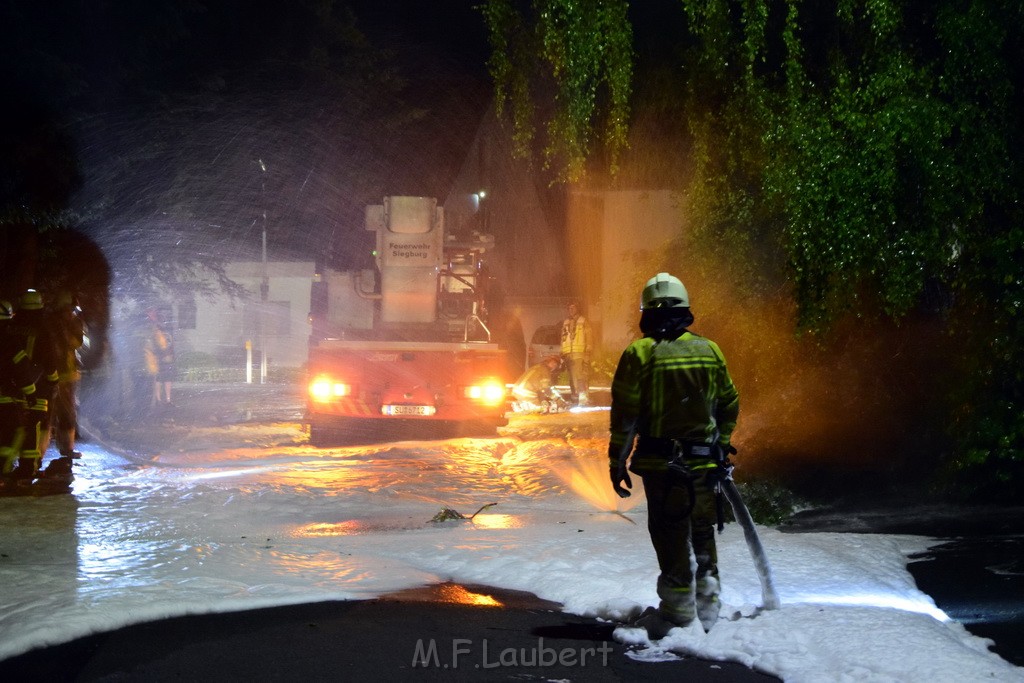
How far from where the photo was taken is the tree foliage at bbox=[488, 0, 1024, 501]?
24.9 feet

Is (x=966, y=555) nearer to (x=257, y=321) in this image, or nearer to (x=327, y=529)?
(x=327, y=529)

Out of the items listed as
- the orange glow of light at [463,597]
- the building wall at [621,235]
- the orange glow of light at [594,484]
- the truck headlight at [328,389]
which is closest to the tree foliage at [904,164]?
the orange glow of light at [594,484]

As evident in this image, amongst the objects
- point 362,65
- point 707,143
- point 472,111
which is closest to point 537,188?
point 472,111

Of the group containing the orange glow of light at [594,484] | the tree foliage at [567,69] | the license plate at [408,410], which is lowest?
the orange glow of light at [594,484]

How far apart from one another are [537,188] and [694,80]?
24.7 m

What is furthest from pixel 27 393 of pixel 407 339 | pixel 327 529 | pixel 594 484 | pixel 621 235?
pixel 621 235

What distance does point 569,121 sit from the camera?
868 cm

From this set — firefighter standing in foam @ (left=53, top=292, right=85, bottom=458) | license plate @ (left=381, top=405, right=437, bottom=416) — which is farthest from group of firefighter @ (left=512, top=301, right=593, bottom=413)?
firefighter standing in foam @ (left=53, top=292, right=85, bottom=458)

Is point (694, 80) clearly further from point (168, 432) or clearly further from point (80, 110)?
point (168, 432)

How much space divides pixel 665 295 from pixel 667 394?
47cm

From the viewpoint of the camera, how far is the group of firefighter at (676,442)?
199 inches

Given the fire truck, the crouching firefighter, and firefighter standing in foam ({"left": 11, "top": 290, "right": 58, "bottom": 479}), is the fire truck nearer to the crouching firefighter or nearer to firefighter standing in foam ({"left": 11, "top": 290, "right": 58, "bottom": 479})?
firefighter standing in foam ({"left": 11, "top": 290, "right": 58, "bottom": 479})

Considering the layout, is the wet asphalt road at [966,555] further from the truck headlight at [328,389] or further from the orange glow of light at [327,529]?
the truck headlight at [328,389]

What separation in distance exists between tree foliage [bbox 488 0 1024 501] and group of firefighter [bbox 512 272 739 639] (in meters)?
2.99
